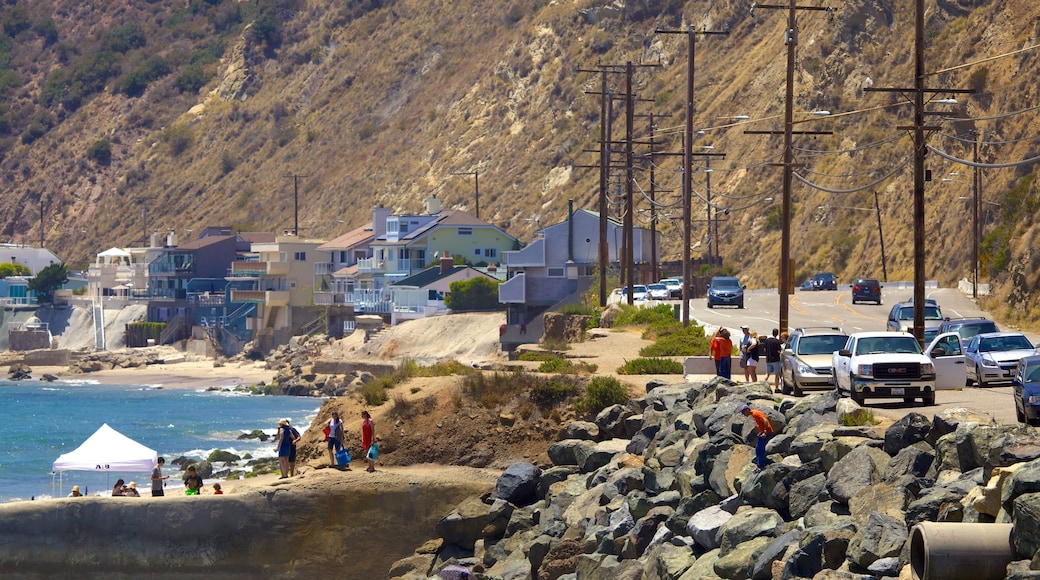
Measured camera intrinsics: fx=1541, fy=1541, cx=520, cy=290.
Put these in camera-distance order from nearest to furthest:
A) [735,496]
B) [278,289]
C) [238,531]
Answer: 1. [735,496]
2. [238,531]
3. [278,289]

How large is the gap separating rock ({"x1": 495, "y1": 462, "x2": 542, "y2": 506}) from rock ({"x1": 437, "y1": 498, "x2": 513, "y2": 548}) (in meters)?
0.51

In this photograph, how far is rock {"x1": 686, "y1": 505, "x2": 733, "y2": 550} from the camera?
70.3ft

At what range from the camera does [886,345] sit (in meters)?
27.6

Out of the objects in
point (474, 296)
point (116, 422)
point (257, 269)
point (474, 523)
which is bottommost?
point (116, 422)

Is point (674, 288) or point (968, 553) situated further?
point (674, 288)

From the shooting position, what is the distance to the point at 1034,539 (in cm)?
1482

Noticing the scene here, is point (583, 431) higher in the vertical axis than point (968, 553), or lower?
lower

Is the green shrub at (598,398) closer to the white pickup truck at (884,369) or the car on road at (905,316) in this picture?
the white pickup truck at (884,369)

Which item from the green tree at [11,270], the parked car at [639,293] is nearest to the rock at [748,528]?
the parked car at [639,293]

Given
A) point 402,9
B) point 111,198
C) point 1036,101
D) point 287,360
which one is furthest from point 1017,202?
point 111,198

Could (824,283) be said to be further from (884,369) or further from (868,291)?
(884,369)

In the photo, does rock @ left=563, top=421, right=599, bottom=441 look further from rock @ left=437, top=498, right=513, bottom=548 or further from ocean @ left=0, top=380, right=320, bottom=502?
ocean @ left=0, top=380, right=320, bottom=502

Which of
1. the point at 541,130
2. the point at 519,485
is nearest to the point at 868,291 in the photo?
the point at 519,485

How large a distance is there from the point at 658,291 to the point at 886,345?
1750 inches
